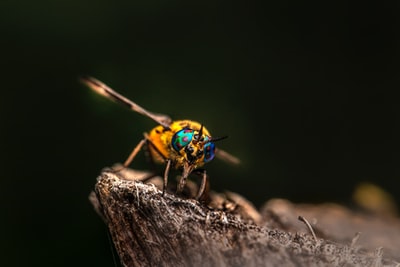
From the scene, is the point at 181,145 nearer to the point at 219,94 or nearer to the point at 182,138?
the point at 182,138

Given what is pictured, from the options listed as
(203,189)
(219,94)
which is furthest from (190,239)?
(219,94)

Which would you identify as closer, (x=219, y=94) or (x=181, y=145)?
(x=181, y=145)

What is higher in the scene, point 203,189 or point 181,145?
point 181,145

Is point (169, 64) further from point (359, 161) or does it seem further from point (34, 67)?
point (359, 161)

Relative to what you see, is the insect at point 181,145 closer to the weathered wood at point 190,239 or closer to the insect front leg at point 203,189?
the insect front leg at point 203,189

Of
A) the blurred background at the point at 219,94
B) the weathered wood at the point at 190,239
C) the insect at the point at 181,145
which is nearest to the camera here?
the weathered wood at the point at 190,239

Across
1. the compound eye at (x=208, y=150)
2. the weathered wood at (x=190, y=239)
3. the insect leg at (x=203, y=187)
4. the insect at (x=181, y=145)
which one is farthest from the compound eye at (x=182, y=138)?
the weathered wood at (x=190, y=239)

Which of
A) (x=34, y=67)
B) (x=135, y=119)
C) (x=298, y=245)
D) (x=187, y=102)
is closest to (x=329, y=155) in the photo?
(x=187, y=102)
